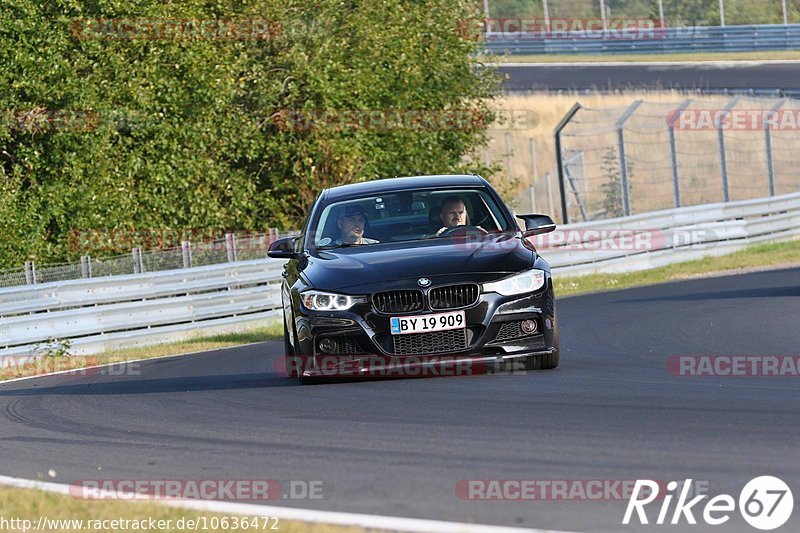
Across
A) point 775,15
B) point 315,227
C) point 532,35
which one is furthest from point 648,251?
point 775,15

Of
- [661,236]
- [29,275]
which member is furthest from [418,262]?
[661,236]

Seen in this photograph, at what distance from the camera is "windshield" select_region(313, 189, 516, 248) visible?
11.0m

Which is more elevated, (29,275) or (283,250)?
(283,250)

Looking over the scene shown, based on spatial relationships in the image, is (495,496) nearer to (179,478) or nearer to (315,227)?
(179,478)

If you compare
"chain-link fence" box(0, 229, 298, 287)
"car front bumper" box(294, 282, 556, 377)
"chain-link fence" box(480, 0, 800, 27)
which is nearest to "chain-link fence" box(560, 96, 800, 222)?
"chain-link fence" box(0, 229, 298, 287)

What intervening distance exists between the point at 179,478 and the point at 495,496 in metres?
1.75

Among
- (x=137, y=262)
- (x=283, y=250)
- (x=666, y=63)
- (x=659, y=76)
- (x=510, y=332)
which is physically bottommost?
(x=659, y=76)

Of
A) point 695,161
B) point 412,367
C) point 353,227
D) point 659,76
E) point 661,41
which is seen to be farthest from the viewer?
Result: point 661,41

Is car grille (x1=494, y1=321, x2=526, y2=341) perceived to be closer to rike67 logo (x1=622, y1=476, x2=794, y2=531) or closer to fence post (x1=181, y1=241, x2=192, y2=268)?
rike67 logo (x1=622, y1=476, x2=794, y2=531)

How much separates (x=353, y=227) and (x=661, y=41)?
43.7 meters

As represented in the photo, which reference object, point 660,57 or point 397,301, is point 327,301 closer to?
point 397,301

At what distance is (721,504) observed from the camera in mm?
5465

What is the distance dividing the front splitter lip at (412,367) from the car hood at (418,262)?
528 millimetres

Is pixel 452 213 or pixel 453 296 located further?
pixel 452 213
